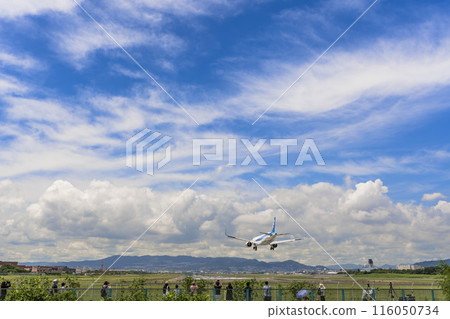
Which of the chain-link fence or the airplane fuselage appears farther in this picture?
the airplane fuselage

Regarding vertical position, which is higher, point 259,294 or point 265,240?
point 265,240

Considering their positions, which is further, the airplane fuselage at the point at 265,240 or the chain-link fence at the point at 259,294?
the airplane fuselage at the point at 265,240

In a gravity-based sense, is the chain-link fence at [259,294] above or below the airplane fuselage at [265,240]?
below

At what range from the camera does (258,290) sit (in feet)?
105

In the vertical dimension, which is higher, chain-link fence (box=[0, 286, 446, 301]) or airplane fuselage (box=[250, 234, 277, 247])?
airplane fuselage (box=[250, 234, 277, 247])

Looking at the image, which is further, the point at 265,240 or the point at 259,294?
the point at 265,240
